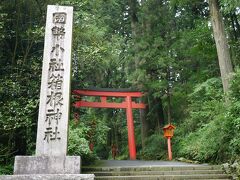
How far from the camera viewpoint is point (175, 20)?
19516 millimetres

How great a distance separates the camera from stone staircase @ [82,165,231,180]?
8055 millimetres

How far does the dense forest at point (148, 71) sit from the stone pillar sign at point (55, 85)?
2286mm

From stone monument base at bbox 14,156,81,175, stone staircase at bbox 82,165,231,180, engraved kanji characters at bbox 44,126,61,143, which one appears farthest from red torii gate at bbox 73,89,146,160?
stone monument base at bbox 14,156,81,175

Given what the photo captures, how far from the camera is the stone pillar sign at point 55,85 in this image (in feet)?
21.1

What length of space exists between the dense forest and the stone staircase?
64cm

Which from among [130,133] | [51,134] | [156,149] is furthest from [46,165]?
[156,149]

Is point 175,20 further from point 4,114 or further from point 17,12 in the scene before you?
point 4,114

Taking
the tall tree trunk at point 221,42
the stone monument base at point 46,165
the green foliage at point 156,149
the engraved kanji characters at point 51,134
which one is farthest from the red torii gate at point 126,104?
the stone monument base at point 46,165

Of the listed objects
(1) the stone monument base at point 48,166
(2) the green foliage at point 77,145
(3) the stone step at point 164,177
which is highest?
(2) the green foliage at point 77,145

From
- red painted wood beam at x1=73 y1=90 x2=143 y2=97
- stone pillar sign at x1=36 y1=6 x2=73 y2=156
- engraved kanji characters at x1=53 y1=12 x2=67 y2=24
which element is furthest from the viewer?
red painted wood beam at x1=73 y1=90 x2=143 y2=97

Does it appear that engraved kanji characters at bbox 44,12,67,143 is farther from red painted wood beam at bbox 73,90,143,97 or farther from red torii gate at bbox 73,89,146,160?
red torii gate at bbox 73,89,146,160

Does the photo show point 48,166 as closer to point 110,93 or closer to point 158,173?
point 158,173

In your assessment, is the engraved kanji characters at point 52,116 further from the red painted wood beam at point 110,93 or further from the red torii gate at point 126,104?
the red torii gate at point 126,104

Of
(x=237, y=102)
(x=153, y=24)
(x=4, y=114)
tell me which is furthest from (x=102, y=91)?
(x=237, y=102)
